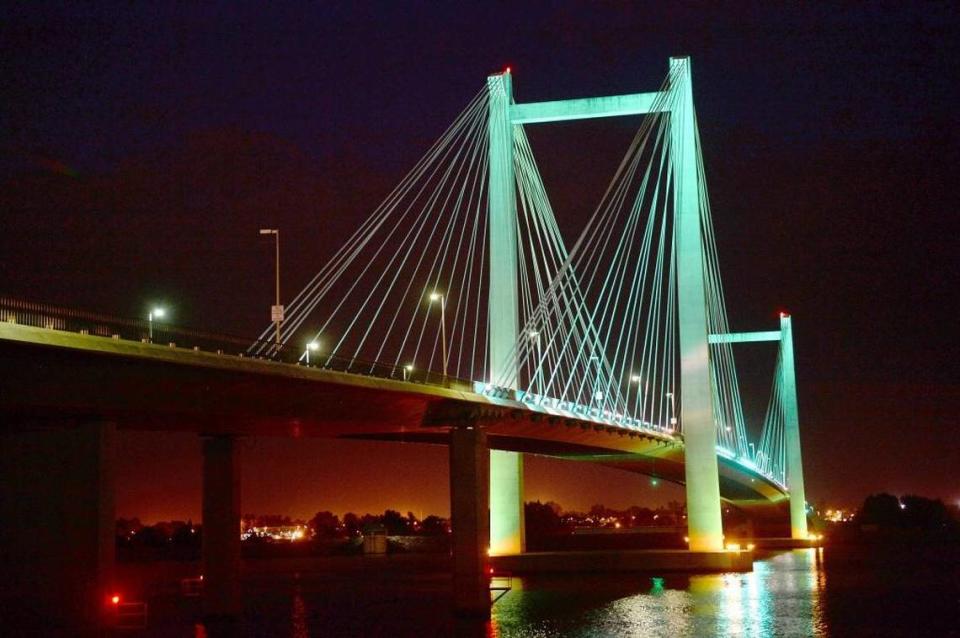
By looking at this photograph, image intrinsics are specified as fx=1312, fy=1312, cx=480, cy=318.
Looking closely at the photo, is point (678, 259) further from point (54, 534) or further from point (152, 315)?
point (54, 534)

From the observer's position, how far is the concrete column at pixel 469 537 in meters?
39.1

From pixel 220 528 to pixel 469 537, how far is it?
7.31 meters

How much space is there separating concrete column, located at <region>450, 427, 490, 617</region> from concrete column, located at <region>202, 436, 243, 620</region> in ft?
21.2

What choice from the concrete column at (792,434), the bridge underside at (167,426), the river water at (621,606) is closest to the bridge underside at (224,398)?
the bridge underside at (167,426)

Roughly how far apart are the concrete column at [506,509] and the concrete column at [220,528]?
2117 centimetres

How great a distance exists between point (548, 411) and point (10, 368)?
87.5ft

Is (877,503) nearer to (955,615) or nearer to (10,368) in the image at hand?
(955,615)

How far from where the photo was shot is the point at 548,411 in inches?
1905

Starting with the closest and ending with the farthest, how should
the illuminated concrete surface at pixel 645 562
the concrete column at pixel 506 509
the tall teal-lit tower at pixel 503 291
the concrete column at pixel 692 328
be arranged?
the tall teal-lit tower at pixel 503 291, the concrete column at pixel 692 328, the illuminated concrete surface at pixel 645 562, the concrete column at pixel 506 509

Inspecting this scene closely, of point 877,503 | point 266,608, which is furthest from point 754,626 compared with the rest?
point 877,503

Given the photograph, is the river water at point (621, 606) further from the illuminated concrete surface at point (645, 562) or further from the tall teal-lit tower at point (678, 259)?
the tall teal-lit tower at point (678, 259)

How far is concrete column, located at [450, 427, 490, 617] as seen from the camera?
128ft

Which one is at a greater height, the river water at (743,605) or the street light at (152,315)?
the street light at (152,315)

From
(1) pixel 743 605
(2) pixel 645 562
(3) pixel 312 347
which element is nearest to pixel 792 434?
(2) pixel 645 562
